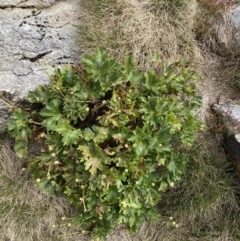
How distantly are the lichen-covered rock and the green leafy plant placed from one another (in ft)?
→ 0.68

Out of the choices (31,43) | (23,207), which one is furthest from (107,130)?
(23,207)

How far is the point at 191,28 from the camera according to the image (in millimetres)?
3127

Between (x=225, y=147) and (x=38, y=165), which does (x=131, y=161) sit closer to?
(x=38, y=165)

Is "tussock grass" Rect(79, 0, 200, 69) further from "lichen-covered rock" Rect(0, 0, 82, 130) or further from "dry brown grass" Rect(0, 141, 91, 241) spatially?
"dry brown grass" Rect(0, 141, 91, 241)

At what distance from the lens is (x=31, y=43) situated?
283 cm

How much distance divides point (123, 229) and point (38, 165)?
3.46 feet

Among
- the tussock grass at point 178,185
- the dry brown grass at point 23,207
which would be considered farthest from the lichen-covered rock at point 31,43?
the dry brown grass at point 23,207

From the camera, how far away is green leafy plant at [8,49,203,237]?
2.46 metres

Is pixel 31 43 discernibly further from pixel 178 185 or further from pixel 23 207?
pixel 178 185

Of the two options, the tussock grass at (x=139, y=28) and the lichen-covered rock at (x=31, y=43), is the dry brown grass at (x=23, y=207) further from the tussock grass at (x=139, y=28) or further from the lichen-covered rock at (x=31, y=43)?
the tussock grass at (x=139, y=28)

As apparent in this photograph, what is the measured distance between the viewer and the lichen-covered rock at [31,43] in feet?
9.16

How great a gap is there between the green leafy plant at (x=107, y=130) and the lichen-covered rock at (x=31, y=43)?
0.21 m

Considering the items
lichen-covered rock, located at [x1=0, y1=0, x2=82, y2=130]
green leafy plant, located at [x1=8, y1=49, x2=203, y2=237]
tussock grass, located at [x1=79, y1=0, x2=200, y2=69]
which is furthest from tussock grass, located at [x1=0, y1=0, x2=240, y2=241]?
green leafy plant, located at [x1=8, y1=49, x2=203, y2=237]

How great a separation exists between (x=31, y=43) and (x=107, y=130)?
3.09 feet
